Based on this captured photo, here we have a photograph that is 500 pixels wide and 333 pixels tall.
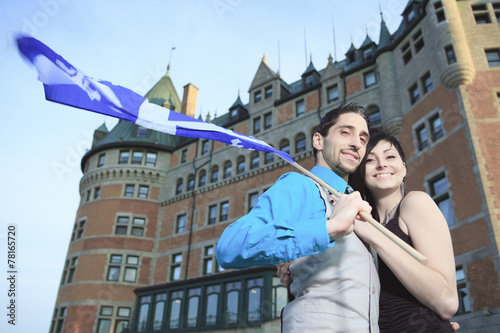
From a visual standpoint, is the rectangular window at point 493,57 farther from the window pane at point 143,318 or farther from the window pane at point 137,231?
the window pane at point 137,231

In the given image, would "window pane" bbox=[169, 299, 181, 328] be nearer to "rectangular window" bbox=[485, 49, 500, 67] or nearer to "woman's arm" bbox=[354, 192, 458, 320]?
"rectangular window" bbox=[485, 49, 500, 67]

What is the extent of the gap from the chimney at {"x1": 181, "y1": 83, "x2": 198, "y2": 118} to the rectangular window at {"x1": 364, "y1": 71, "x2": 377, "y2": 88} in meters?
17.2

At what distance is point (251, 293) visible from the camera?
2041 centimetres

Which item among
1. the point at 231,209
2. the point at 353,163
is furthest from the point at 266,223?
the point at 231,209

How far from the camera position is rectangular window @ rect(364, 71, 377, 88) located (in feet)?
75.7

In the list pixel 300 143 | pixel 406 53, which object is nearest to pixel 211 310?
pixel 300 143

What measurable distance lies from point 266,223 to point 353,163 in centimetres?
89

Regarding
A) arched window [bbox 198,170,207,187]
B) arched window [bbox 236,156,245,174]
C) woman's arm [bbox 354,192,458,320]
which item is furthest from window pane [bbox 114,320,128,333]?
woman's arm [bbox 354,192,458,320]

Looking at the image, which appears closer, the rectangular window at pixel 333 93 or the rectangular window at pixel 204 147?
the rectangular window at pixel 333 93

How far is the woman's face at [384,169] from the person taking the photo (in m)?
2.77

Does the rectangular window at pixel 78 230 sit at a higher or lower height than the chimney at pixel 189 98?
lower

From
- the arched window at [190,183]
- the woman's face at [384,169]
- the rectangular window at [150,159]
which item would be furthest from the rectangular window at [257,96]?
the woman's face at [384,169]

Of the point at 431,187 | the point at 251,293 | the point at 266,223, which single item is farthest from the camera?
the point at 251,293

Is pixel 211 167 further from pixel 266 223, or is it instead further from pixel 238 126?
pixel 266 223
